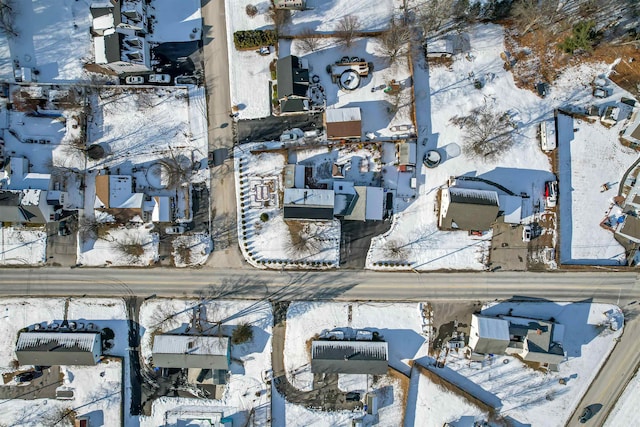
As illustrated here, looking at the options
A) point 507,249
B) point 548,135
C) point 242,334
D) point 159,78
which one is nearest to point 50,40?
point 159,78

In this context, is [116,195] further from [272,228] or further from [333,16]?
[333,16]

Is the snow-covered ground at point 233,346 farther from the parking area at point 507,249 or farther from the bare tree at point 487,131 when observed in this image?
the bare tree at point 487,131

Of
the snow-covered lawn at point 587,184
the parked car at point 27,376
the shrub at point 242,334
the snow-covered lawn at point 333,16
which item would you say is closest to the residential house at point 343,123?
A: the snow-covered lawn at point 333,16

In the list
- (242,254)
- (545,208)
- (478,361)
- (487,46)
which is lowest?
(478,361)

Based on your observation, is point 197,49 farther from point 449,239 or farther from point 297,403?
point 297,403

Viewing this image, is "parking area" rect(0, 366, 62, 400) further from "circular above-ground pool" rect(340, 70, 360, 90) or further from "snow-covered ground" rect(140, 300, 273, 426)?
"circular above-ground pool" rect(340, 70, 360, 90)

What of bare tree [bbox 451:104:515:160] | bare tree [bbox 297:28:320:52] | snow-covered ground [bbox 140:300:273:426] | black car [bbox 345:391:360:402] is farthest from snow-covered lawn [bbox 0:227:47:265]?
bare tree [bbox 451:104:515:160]

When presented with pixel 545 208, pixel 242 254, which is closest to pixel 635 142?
pixel 545 208
